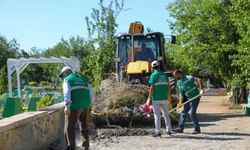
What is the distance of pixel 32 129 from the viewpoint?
847 centimetres

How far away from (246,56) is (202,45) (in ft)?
29.5

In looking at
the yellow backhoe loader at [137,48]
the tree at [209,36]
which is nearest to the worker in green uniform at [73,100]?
the yellow backhoe loader at [137,48]

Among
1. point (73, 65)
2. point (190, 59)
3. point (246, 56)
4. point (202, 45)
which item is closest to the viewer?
point (246, 56)

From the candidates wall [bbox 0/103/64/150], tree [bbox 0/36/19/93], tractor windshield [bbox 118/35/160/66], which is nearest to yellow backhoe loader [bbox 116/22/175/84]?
tractor windshield [bbox 118/35/160/66]

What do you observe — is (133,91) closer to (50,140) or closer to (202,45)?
(50,140)

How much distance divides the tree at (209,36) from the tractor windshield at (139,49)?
260 inches

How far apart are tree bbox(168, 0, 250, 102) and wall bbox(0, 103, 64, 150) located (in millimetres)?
13240

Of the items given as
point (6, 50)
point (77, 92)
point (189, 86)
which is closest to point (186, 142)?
point (189, 86)

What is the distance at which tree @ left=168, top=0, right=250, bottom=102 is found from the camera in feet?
78.9

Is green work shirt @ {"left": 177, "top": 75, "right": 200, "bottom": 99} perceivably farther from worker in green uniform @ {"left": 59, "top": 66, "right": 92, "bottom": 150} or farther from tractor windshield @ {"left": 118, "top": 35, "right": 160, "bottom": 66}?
tractor windshield @ {"left": 118, "top": 35, "right": 160, "bottom": 66}

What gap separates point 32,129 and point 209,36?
58.2ft

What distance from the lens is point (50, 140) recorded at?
391 inches

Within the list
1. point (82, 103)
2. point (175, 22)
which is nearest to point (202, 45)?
point (175, 22)

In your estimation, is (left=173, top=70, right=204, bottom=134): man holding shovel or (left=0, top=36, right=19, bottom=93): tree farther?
(left=0, top=36, right=19, bottom=93): tree
